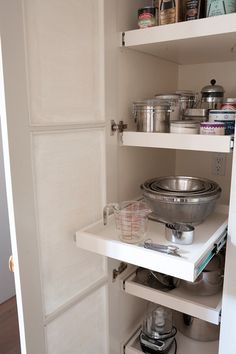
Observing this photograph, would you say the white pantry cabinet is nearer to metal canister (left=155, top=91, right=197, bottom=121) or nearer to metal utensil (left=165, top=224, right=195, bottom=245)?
metal utensil (left=165, top=224, right=195, bottom=245)

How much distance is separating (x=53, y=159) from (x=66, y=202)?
152 mm

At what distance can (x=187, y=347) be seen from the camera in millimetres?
1351

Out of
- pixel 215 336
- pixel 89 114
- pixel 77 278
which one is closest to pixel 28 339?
pixel 77 278

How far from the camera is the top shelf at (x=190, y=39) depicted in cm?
92

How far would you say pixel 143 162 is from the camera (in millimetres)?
1371

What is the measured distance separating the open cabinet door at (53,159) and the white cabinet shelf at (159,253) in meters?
0.06

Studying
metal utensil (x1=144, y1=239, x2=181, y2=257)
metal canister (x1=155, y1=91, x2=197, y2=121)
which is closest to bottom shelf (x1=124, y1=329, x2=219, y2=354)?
metal utensil (x1=144, y1=239, x2=181, y2=257)

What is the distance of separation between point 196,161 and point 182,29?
72 centimetres

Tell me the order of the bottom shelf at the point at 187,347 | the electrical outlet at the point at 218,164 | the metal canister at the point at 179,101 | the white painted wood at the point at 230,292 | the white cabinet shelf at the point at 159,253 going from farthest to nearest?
the electrical outlet at the point at 218,164
the bottom shelf at the point at 187,347
the metal canister at the point at 179,101
the white painted wood at the point at 230,292
the white cabinet shelf at the point at 159,253

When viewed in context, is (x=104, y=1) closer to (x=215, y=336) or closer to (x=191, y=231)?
(x=191, y=231)

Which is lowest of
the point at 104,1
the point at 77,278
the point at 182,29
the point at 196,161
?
the point at 77,278

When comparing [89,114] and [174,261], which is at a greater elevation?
[89,114]

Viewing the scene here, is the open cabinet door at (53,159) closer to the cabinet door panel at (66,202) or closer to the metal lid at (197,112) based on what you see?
the cabinet door panel at (66,202)

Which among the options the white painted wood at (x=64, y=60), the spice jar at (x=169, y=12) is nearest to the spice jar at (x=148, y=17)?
the spice jar at (x=169, y=12)
